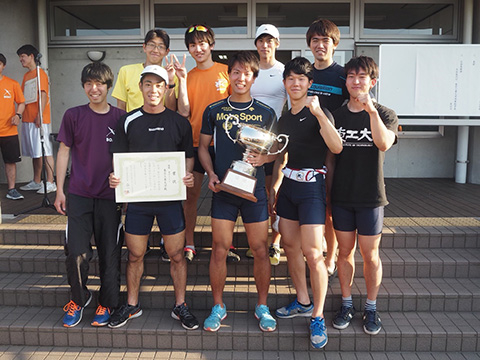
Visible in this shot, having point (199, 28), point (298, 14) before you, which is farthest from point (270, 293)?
point (298, 14)

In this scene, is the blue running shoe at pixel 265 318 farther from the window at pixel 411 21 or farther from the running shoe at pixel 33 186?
the window at pixel 411 21

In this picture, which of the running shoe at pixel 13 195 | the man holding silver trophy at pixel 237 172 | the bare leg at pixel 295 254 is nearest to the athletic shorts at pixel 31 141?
the running shoe at pixel 13 195

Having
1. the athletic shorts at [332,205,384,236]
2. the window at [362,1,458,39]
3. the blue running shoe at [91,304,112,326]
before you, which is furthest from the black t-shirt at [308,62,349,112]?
the window at [362,1,458,39]

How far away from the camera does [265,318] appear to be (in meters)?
3.32

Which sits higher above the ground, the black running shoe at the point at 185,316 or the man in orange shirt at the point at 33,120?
the man in orange shirt at the point at 33,120

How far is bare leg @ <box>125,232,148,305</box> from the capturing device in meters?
3.28

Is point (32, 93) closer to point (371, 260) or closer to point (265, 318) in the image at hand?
point (265, 318)

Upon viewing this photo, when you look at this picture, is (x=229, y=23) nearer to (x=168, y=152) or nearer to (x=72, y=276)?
(x=168, y=152)

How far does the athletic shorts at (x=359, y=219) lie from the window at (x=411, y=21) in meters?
5.32

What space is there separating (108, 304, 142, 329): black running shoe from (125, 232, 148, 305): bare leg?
48 mm

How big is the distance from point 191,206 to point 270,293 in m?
1.07

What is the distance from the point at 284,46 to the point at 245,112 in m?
4.71

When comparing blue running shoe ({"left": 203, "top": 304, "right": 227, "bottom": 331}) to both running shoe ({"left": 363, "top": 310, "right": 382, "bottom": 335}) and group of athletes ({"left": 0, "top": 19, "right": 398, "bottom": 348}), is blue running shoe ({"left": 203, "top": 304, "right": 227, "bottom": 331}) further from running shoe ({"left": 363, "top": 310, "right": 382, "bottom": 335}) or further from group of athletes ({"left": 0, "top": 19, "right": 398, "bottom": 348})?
running shoe ({"left": 363, "top": 310, "right": 382, "bottom": 335})

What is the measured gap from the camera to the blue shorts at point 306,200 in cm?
314
